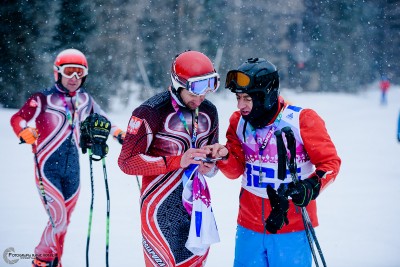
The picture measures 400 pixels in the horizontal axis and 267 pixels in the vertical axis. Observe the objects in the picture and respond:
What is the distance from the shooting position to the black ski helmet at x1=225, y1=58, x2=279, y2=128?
262 centimetres

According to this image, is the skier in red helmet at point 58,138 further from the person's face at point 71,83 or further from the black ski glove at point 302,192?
the black ski glove at point 302,192

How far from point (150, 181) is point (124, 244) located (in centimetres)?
285

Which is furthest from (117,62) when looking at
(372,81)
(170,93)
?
(372,81)

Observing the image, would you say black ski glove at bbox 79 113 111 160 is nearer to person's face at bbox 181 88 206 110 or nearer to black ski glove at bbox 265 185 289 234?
person's face at bbox 181 88 206 110

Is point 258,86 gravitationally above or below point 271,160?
above

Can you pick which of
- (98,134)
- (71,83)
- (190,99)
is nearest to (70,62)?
(71,83)

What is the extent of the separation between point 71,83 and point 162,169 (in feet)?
7.08

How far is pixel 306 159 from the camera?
2.73 m

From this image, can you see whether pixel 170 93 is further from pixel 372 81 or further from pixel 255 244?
pixel 372 81

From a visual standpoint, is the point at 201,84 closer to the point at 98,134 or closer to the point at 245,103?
the point at 245,103

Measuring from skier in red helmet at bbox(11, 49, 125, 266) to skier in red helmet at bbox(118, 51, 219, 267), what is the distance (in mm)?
1659

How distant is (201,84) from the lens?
2.66 m

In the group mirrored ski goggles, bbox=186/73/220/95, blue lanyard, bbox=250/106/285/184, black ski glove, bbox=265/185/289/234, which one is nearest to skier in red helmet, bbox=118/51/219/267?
mirrored ski goggles, bbox=186/73/220/95

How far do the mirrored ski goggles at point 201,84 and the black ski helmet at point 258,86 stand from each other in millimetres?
112
